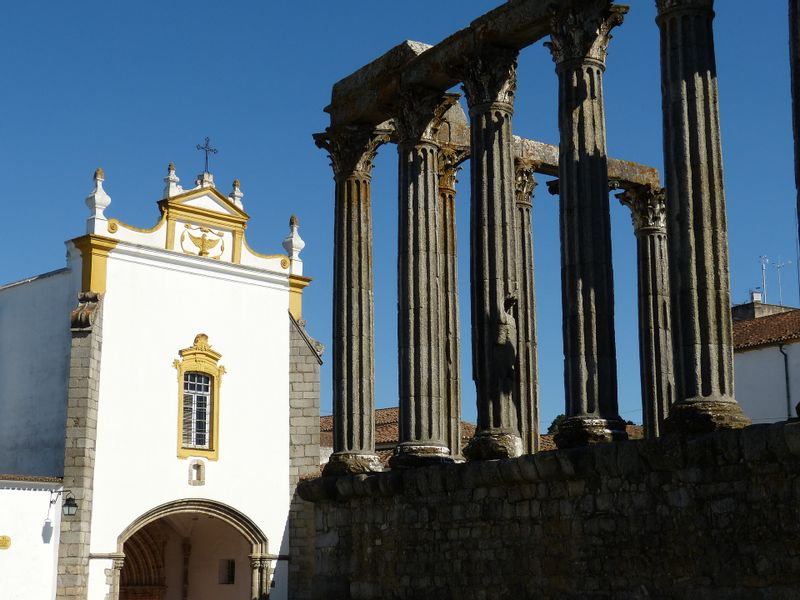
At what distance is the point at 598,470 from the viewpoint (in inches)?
547

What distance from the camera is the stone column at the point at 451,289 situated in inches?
758

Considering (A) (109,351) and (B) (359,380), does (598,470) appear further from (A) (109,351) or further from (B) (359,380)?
(A) (109,351)

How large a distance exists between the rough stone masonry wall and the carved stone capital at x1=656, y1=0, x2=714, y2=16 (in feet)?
14.4

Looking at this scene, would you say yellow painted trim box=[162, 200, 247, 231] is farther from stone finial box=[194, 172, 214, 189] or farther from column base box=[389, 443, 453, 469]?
column base box=[389, 443, 453, 469]

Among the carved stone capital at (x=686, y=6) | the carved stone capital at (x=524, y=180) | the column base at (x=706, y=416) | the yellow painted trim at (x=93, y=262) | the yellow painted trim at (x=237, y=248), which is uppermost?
the yellow painted trim at (x=237, y=248)

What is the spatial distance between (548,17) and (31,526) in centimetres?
1664

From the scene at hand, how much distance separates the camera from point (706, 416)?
12930 mm

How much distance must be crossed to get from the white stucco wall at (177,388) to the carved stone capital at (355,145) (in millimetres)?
10877

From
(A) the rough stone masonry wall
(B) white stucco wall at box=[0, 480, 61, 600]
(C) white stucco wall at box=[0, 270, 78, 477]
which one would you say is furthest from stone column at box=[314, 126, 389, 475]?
(C) white stucco wall at box=[0, 270, 78, 477]

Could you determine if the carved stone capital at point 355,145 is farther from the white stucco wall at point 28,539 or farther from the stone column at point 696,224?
the white stucco wall at point 28,539

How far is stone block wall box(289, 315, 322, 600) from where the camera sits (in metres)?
31.1

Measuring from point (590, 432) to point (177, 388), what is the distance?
17168 mm

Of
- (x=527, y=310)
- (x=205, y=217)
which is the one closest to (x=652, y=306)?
(x=527, y=310)

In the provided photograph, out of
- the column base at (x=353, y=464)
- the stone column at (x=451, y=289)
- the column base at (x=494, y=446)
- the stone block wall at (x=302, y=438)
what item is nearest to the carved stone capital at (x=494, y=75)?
the stone column at (x=451, y=289)
